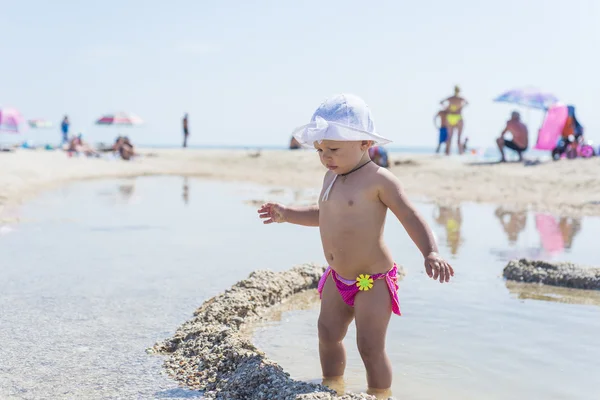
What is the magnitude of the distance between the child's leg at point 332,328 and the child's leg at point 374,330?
4.9 inches

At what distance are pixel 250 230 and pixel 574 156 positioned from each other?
1031 centimetres

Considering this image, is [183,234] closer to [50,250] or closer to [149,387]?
[50,250]

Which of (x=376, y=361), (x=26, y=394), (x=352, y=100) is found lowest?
(x=26, y=394)

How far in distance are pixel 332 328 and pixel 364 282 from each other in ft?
0.93

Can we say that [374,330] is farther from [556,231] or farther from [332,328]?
[556,231]

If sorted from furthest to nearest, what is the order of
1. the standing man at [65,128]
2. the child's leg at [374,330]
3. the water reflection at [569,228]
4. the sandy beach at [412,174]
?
1. the standing man at [65,128]
2. the sandy beach at [412,174]
3. the water reflection at [569,228]
4. the child's leg at [374,330]

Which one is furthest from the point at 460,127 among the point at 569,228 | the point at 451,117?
the point at 569,228

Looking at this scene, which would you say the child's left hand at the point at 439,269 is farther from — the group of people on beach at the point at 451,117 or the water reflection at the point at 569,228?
the group of people on beach at the point at 451,117

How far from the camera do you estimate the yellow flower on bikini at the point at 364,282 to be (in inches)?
117

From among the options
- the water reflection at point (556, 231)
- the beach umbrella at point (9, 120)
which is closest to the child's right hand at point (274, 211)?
the water reflection at point (556, 231)

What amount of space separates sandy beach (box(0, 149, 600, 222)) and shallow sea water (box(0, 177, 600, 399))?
11.0 feet

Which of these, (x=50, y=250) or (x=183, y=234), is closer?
(x=50, y=250)

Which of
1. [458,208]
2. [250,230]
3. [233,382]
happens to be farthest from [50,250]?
[458,208]

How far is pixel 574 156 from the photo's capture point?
15445mm
